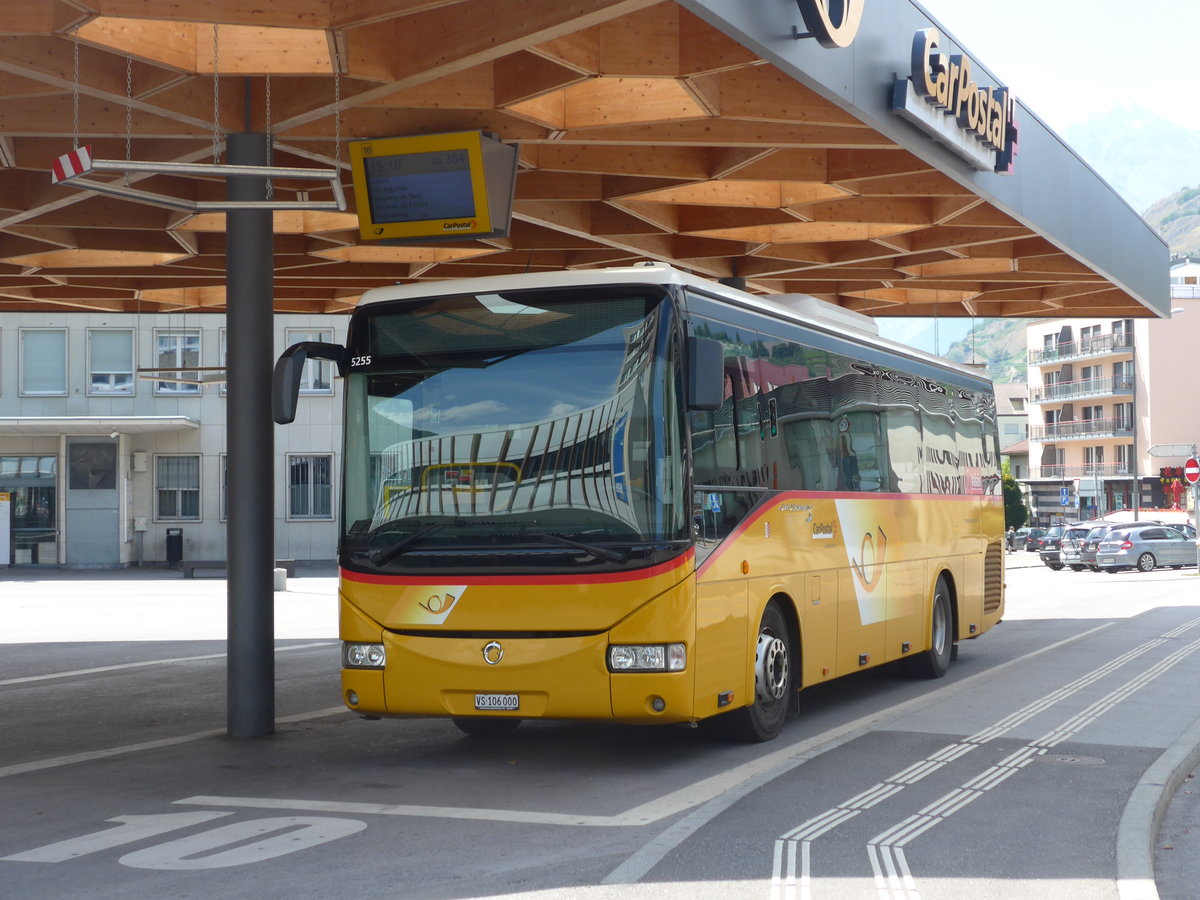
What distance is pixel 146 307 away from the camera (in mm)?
25438

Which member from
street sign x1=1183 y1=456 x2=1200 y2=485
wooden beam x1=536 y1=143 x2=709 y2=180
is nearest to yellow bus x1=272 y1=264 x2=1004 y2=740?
wooden beam x1=536 y1=143 x2=709 y2=180

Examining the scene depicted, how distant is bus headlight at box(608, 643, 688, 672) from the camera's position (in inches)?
364

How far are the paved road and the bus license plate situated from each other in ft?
1.56

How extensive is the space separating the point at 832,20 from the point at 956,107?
10.2 ft

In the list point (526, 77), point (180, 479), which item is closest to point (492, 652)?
point (526, 77)

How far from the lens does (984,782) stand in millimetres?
9117

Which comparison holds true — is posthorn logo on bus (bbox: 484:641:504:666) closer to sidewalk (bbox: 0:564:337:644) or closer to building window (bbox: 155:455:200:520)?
sidewalk (bbox: 0:564:337:644)

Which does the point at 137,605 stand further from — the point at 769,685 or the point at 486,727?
the point at 769,685

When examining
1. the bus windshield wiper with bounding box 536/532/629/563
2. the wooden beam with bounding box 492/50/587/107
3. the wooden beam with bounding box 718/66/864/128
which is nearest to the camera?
the bus windshield wiper with bounding box 536/532/629/563

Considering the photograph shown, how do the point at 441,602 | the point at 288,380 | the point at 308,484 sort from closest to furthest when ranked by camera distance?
the point at 441,602 < the point at 288,380 < the point at 308,484

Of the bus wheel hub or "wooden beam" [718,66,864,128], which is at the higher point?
"wooden beam" [718,66,864,128]

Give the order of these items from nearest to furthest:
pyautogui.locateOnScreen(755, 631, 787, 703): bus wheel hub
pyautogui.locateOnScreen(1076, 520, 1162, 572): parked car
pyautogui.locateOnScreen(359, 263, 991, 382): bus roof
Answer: pyautogui.locateOnScreen(359, 263, 991, 382): bus roof → pyautogui.locateOnScreen(755, 631, 787, 703): bus wheel hub → pyautogui.locateOnScreen(1076, 520, 1162, 572): parked car

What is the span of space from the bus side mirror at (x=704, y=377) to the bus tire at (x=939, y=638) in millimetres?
6733

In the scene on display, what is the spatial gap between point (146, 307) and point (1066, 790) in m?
20.2
